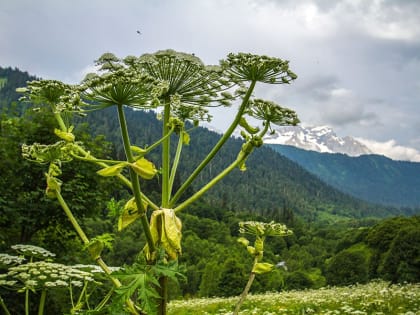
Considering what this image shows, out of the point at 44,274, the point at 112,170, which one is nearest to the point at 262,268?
the point at 112,170

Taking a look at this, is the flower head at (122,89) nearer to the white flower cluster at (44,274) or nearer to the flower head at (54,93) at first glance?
the flower head at (54,93)

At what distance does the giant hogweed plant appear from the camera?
2490mm

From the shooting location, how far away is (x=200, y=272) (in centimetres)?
9844

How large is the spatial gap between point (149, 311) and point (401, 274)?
27285mm

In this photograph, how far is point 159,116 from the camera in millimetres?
3105

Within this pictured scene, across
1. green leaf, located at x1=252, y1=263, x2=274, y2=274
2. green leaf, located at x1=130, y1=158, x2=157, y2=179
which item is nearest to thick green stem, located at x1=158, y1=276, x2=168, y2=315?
green leaf, located at x1=130, y1=158, x2=157, y2=179

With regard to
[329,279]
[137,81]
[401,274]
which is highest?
[137,81]

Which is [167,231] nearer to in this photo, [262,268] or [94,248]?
[94,248]

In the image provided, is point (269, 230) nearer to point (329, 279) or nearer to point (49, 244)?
point (49, 244)

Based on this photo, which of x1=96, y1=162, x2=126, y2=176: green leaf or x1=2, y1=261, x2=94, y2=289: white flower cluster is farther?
x1=2, y1=261, x2=94, y2=289: white flower cluster

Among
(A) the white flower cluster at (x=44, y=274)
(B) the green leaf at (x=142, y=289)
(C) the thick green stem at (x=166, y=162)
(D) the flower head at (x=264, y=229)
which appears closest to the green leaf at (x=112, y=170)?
(C) the thick green stem at (x=166, y=162)

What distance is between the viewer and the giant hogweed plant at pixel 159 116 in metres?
2.49

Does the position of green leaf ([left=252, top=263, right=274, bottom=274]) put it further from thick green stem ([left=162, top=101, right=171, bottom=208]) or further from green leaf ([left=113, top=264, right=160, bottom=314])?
green leaf ([left=113, top=264, right=160, bottom=314])

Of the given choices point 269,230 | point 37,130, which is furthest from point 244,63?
point 37,130
